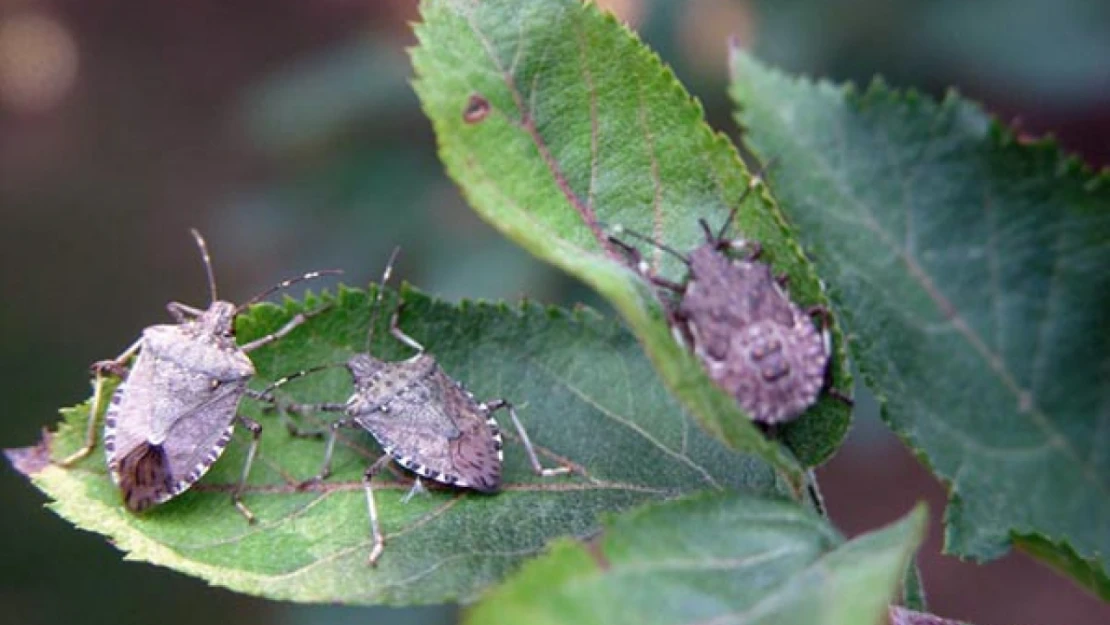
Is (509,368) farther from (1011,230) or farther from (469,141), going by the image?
(1011,230)

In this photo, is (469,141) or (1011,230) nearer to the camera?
(469,141)

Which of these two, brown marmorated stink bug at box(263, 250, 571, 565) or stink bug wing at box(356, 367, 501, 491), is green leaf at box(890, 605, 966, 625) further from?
stink bug wing at box(356, 367, 501, 491)

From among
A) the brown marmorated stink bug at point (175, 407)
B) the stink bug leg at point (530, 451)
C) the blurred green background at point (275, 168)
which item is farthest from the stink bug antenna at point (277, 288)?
the blurred green background at point (275, 168)

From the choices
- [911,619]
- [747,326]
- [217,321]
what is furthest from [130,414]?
[911,619]

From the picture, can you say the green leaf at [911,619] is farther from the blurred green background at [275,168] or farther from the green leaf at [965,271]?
the blurred green background at [275,168]

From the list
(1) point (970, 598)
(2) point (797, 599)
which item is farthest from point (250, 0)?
Result: (2) point (797, 599)
